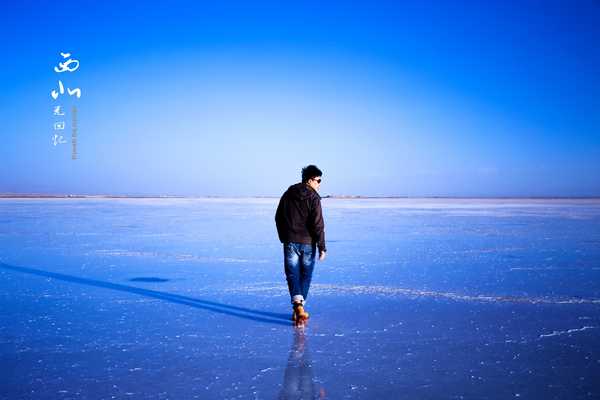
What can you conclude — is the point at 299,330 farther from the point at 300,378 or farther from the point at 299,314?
the point at 300,378

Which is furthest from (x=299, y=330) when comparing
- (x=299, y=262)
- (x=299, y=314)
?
(x=299, y=262)

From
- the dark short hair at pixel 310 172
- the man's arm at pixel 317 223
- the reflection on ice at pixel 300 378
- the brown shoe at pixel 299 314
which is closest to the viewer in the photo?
the reflection on ice at pixel 300 378

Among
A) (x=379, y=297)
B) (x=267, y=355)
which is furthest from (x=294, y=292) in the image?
(x=379, y=297)

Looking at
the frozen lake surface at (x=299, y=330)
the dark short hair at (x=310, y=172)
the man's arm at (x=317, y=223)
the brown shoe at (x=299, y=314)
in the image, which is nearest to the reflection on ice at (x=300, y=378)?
the frozen lake surface at (x=299, y=330)

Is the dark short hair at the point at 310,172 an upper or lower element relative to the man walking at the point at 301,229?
upper

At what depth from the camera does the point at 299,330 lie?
13.2ft

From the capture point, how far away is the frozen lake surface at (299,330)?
2867 millimetres

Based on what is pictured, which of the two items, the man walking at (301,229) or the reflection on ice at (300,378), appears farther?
the man walking at (301,229)

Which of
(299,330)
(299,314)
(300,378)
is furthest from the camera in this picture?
(299,314)

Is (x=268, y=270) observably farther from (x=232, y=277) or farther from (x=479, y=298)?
(x=479, y=298)

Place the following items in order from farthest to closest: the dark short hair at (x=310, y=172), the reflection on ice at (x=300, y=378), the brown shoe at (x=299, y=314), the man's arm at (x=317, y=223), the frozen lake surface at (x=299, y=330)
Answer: the dark short hair at (x=310, y=172) → the man's arm at (x=317, y=223) → the brown shoe at (x=299, y=314) → the frozen lake surface at (x=299, y=330) → the reflection on ice at (x=300, y=378)

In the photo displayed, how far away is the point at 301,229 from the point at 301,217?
12cm

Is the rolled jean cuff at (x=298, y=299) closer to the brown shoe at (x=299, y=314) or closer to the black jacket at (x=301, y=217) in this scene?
the brown shoe at (x=299, y=314)

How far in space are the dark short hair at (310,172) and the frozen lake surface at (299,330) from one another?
1390 mm
